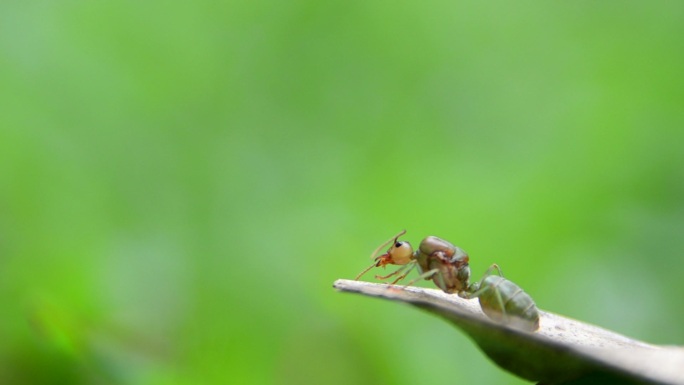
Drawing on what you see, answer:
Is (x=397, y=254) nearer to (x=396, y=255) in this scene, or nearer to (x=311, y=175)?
(x=396, y=255)

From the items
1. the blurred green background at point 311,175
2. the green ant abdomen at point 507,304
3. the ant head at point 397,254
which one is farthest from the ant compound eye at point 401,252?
the blurred green background at point 311,175

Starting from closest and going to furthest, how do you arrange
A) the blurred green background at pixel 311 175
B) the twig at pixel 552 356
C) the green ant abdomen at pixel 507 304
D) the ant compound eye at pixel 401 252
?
the twig at pixel 552 356 < the green ant abdomen at pixel 507 304 < the ant compound eye at pixel 401 252 < the blurred green background at pixel 311 175

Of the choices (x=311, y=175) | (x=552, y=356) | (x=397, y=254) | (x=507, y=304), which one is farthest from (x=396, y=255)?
(x=311, y=175)

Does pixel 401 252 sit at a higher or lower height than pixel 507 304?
higher

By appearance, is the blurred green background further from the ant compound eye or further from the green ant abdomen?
the green ant abdomen

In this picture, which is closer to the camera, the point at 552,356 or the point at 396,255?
the point at 552,356

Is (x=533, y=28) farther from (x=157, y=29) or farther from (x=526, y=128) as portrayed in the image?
(x=157, y=29)

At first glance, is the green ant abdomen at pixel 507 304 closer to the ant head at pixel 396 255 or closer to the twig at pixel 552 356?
the ant head at pixel 396 255

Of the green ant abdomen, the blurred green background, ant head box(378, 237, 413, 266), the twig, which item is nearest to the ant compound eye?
ant head box(378, 237, 413, 266)
